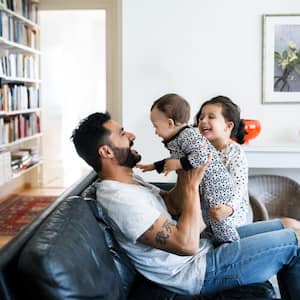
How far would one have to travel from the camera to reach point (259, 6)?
383 centimetres

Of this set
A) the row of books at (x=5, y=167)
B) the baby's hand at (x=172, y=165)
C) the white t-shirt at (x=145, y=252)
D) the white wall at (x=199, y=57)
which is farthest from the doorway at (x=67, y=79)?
the white t-shirt at (x=145, y=252)

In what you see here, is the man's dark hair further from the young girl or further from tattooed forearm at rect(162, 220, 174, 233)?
the young girl

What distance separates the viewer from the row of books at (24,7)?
5.27 metres

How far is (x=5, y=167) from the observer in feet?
17.1

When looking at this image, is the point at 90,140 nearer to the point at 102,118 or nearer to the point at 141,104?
the point at 102,118

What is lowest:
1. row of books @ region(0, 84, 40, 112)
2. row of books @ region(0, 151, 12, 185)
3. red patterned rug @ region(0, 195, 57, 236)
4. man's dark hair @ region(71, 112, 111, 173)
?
red patterned rug @ region(0, 195, 57, 236)

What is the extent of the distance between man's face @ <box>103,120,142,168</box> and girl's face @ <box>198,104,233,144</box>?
53 cm

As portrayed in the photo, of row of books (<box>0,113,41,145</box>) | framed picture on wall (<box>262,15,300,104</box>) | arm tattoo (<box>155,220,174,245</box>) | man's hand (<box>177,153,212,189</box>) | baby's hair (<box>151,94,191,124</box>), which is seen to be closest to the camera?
arm tattoo (<box>155,220,174,245</box>)

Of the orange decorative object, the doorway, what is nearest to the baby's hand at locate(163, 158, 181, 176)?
the orange decorative object

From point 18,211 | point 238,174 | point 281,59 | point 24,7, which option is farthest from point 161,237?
point 24,7

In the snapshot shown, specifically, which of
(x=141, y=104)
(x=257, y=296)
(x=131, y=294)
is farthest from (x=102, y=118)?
(x=141, y=104)

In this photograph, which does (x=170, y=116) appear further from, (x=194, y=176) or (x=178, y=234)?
(x=178, y=234)

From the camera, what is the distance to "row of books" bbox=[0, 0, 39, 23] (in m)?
5.27

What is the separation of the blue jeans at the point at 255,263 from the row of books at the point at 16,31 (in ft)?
13.5
